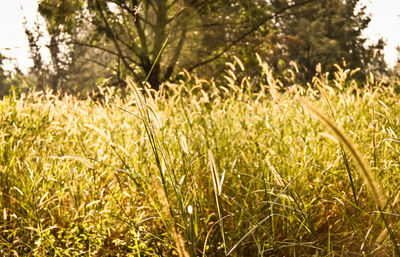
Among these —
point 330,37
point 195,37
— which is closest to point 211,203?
point 195,37

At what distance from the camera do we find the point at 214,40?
8.26 meters

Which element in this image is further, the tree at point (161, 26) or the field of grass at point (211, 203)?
the tree at point (161, 26)

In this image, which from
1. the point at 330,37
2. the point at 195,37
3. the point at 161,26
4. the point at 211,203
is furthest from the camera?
the point at 330,37

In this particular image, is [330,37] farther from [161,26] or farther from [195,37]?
[161,26]

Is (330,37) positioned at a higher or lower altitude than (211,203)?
higher

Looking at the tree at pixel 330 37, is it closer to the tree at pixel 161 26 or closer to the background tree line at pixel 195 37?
the background tree line at pixel 195 37

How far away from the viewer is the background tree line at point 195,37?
20.1 ft

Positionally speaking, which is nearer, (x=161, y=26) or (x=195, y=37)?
(x=161, y=26)

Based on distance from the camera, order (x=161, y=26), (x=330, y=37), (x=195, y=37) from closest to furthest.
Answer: (x=161, y=26)
(x=195, y=37)
(x=330, y=37)

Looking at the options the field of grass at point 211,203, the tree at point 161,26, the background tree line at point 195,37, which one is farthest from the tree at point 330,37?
the field of grass at point 211,203

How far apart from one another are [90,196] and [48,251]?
455mm

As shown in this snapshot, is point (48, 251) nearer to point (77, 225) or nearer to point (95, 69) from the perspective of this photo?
point (77, 225)

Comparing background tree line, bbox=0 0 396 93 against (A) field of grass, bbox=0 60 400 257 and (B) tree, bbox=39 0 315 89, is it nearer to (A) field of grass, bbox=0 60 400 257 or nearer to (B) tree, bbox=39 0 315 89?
(B) tree, bbox=39 0 315 89

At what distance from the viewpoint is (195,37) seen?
7859 mm
